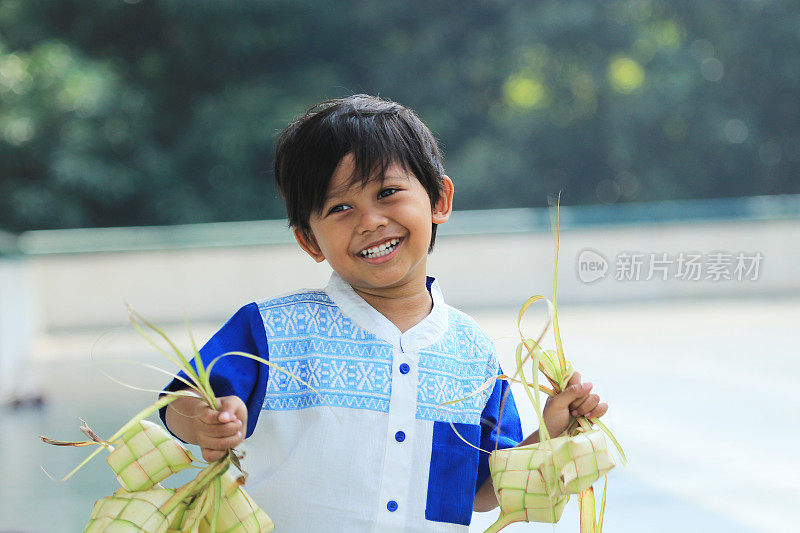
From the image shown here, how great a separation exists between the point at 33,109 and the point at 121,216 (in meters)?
1.76

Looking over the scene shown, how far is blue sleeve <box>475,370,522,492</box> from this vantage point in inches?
42.9

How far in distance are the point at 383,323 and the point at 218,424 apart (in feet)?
0.88

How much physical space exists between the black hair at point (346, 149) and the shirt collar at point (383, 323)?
0.25ft

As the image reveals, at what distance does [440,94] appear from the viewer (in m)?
12.7

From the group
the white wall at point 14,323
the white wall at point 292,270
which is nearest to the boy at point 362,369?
the white wall at point 14,323

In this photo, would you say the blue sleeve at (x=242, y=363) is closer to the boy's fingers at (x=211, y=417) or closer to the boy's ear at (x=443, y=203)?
the boy's fingers at (x=211, y=417)

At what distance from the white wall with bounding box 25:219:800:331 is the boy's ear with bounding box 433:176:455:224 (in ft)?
22.4

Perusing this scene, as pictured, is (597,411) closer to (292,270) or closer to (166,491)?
(166,491)

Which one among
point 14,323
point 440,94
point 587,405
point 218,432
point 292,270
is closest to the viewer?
point 218,432

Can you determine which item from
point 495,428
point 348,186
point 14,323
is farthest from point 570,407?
point 14,323

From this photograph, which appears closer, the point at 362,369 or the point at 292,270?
the point at 362,369

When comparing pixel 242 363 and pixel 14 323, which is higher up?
pixel 242 363

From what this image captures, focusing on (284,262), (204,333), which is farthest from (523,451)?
(284,262)

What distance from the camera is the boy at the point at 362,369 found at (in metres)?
1.01
